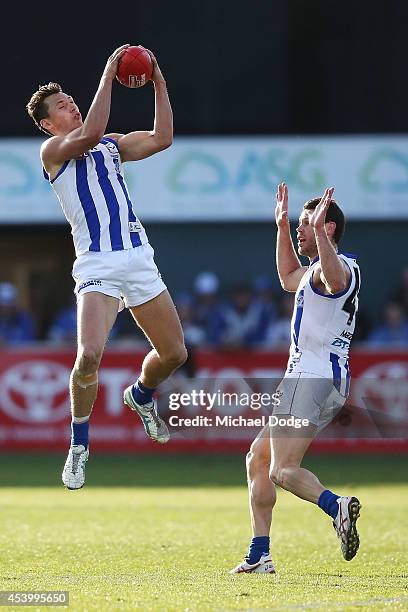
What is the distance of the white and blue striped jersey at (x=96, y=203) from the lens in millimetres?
8336

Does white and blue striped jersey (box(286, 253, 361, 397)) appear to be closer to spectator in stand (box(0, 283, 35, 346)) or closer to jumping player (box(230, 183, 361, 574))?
jumping player (box(230, 183, 361, 574))

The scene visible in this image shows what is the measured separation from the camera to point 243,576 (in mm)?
8133

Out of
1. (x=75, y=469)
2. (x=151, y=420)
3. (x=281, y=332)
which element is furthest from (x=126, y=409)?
(x=75, y=469)

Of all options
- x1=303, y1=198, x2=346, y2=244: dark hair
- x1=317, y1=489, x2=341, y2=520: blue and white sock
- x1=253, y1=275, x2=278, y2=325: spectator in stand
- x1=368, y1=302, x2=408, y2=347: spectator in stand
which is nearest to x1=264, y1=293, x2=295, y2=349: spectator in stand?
x1=253, y1=275, x2=278, y2=325: spectator in stand

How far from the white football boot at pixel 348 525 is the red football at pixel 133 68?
2910 millimetres

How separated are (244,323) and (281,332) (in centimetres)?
53

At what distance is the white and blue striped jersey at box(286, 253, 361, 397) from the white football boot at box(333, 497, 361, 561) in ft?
2.61

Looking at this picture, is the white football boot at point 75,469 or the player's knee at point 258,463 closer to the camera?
the white football boot at point 75,469

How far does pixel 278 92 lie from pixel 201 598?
1393 cm

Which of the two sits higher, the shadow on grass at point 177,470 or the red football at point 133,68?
the red football at point 133,68

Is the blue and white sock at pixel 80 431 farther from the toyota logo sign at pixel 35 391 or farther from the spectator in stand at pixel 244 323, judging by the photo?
the spectator in stand at pixel 244 323

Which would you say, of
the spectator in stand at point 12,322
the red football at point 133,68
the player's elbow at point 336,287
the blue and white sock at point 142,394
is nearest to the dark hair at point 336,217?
the player's elbow at point 336,287

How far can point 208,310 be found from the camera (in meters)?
18.3

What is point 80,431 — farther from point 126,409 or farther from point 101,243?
point 126,409
